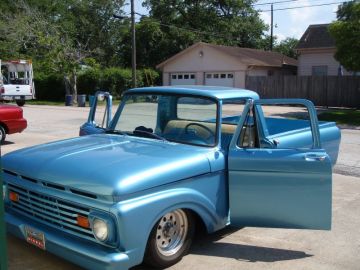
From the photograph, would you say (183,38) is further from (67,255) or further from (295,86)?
(67,255)

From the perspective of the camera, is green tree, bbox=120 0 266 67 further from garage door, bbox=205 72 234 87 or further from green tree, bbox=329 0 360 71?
green tree, bbox=329 0 360 71

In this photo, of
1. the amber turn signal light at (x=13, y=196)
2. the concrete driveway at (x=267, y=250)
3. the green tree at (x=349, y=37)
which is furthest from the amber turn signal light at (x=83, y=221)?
the green tree at (x=349, y=37)

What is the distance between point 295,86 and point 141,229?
89.7 feet

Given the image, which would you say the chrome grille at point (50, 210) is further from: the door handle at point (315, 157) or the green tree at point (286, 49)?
the green tree at point (286, 49)

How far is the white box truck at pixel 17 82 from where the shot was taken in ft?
88.9

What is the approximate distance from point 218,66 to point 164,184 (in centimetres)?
3148

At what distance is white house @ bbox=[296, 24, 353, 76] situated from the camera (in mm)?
31984

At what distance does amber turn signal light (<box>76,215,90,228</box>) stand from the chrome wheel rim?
0.61 meters

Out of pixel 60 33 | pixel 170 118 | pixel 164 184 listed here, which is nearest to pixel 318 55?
pixel 60 33

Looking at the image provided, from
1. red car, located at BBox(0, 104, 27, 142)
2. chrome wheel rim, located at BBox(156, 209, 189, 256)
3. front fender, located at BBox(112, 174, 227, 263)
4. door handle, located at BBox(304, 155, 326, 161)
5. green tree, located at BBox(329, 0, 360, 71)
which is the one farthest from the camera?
green tree, located at BBox(329, 0, 360, 71)

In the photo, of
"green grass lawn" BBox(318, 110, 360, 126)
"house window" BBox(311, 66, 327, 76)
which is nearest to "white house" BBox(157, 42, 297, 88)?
"house window" BBox(311, 66, 327, 76)

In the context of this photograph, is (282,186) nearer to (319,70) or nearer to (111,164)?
(111,164)

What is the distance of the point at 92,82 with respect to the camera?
34.6 m

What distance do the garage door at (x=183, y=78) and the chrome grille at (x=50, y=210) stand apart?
32.3 m
